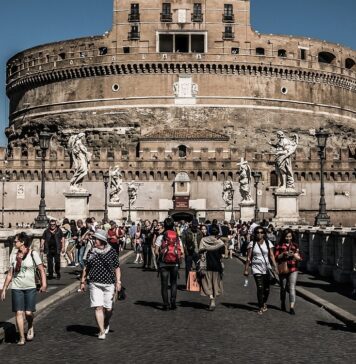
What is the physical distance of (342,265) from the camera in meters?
13.6

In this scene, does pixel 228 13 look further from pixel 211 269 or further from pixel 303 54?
pixel 211 269

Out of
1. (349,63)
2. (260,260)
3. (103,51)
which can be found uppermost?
(349,63)

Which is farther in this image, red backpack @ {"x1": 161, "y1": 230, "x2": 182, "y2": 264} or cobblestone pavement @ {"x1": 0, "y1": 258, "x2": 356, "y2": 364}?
red backpack @ {"x1": 161, "y1": 230, "x2": 182, "y2": 264}

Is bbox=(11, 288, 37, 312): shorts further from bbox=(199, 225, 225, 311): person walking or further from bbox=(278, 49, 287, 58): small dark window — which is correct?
bbox=(278, 49, 287, 58): small dark window

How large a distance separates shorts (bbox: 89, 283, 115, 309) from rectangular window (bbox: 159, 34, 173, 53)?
6149 centimetres

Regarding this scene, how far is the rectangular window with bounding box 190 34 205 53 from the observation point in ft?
223

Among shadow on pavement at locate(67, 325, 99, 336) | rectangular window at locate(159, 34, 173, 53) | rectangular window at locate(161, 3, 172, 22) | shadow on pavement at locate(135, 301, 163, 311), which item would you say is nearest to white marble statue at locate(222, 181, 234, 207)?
rectangular window at locate(159, 34, 173, 53)

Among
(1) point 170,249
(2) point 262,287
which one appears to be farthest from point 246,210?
(2) point 262,287

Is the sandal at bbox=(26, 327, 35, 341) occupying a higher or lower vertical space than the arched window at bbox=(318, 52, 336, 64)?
lower

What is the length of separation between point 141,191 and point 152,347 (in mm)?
49809

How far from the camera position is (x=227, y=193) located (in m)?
52.5

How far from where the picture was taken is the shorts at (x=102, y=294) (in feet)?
26.9

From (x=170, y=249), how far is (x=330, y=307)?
2.49 meters

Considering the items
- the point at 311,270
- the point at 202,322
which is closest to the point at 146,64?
the point at 311,270
